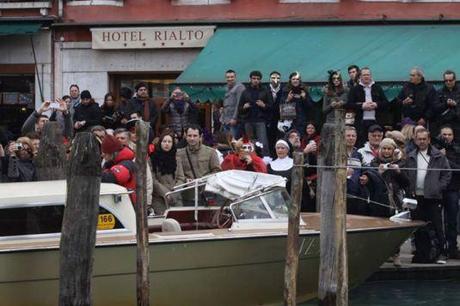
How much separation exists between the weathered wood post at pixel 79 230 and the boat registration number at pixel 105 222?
1086 millimetres

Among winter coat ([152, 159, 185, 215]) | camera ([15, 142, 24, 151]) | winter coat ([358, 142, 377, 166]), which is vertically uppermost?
camera ([15, 142, 24, 151])

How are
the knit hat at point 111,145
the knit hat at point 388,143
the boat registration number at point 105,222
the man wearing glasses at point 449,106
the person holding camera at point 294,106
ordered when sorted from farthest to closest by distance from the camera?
the person holding camera at point 294,106 < the man wearing glasses at point 449,106 < the knit hat at point 388,143 < the knit hat at point 111,145 < the boat registration number at point 105,222

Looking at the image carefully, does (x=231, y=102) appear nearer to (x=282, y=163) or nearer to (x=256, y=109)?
(x=256, y=109)

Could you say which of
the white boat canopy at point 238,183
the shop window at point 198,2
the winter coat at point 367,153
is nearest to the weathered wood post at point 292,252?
the white boat canopy at point 238,183

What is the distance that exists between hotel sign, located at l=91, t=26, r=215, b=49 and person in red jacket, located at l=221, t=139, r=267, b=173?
27.6ft

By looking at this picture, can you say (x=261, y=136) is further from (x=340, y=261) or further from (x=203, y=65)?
(x=340, y=261)

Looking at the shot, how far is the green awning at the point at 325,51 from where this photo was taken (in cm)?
2473

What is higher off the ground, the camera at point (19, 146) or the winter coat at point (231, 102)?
the winter coat at point (231, 102)

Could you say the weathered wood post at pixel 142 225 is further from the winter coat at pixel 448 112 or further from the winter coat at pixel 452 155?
the winter coat at pixel 448 112

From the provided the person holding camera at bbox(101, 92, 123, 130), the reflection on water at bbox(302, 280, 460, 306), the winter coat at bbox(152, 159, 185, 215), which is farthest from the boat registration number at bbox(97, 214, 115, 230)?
the person holding camera at bbox(101, 92, 123, 130)

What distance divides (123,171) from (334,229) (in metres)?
2.87

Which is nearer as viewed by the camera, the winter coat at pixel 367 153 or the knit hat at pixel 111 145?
the knit hat at pixel 111 145

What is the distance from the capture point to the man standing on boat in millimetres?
19047

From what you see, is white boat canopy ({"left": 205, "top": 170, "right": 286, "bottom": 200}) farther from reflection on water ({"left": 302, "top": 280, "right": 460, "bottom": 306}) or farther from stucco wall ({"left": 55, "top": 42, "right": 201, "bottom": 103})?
stucco wall ({"left": 55, "top": 42, "right": 201, "bottom": 103})
